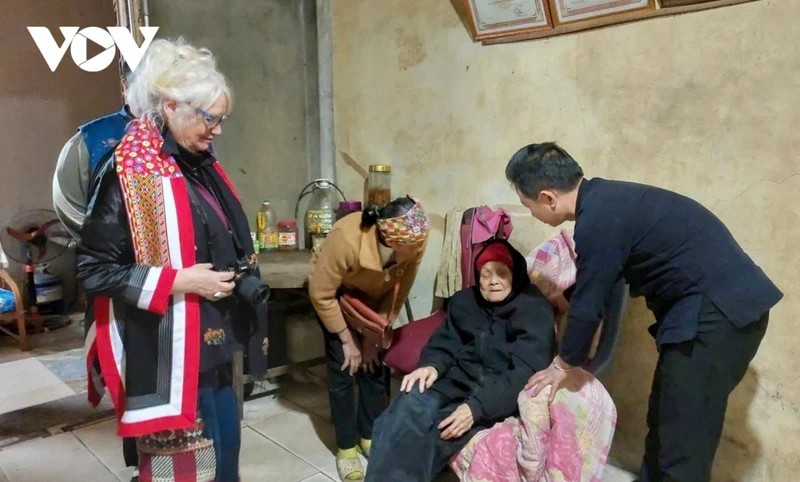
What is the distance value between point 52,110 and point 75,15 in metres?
0.63

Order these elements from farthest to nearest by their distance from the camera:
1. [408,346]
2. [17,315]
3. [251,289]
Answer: [17,315] < [408,346] < [251,289]

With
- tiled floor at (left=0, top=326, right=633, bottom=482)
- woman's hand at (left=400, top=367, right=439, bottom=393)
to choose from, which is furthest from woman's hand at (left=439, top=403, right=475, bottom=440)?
tiled floor at (left=0, top=326, right=633, bottom=482)

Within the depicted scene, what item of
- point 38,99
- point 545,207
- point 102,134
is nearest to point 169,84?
point 102,134

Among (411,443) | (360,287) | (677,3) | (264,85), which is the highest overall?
(677,3)

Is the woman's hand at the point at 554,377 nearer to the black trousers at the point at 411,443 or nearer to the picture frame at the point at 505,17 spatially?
the black trousers at the point at 411,443

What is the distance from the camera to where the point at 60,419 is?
2.55m

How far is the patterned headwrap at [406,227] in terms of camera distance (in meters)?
1.79

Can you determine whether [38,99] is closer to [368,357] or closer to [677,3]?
[368,357]

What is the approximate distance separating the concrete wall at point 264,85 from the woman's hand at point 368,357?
1.09 metres

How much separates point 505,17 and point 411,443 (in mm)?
1515

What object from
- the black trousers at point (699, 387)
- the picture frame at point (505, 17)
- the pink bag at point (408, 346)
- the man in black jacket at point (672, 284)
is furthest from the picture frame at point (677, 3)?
the pink bag at point (408, 346)

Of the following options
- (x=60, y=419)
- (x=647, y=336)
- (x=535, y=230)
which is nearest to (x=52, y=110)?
(x=60, y=419)

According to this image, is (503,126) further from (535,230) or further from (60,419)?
(60,419)

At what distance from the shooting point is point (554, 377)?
1.60 meters
